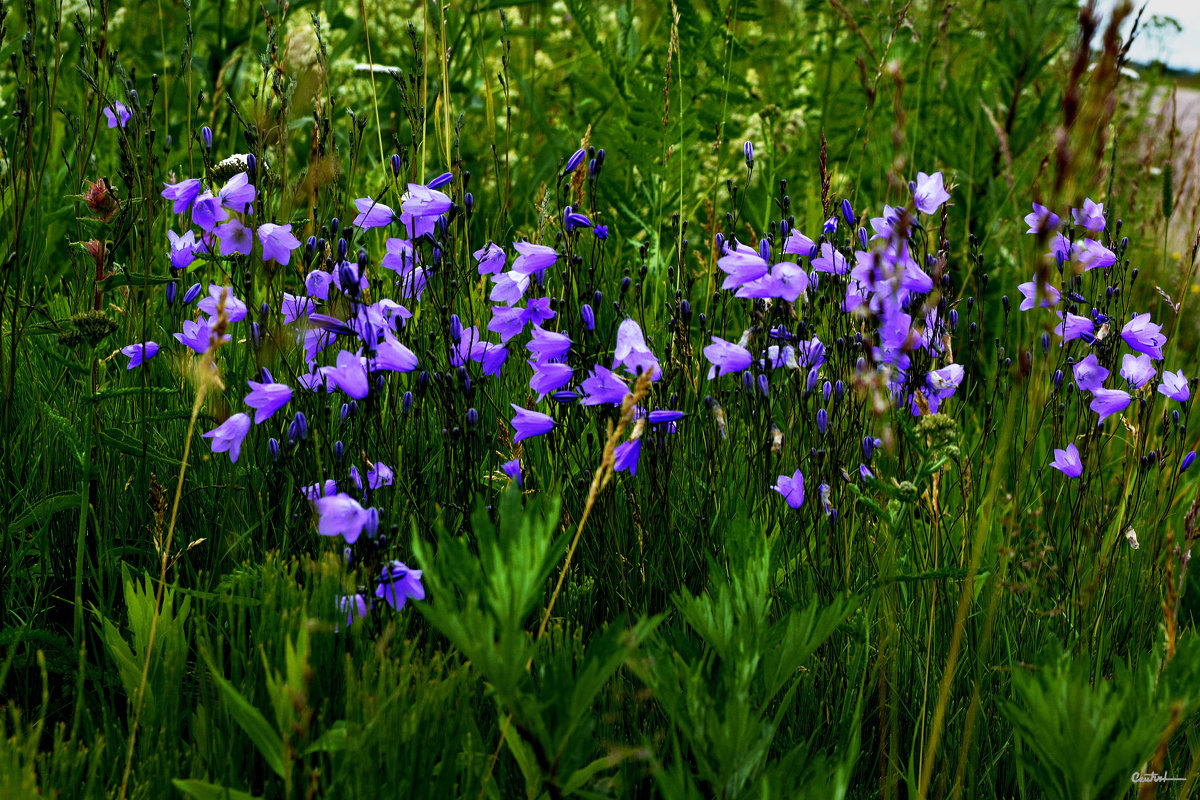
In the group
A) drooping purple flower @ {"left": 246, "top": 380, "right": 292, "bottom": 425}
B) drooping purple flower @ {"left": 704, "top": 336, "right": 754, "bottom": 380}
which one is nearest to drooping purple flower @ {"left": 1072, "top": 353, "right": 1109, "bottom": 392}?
drooping purple flower @ {"left": 704, "top": 336, "right": 754, "bottom": 380}

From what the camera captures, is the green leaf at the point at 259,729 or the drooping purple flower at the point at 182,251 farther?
the drooping purple flower at the point at 182,251

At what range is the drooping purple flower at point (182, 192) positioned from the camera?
2.10 meters

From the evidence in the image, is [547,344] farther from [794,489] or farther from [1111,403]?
[1111,403]

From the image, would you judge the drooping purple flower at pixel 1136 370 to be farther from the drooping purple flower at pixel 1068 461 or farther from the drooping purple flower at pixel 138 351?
the drooping purple flower at pixel 138 351

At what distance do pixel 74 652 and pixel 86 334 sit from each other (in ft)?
1.90

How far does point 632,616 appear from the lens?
189 centimetres

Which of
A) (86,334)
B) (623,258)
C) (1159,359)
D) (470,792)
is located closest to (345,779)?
(470,792)

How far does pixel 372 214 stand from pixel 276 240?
0.22 m

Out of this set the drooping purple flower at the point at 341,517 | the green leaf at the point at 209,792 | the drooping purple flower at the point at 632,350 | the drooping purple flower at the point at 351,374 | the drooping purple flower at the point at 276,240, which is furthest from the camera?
the drooping purple flower at the point at 276,240

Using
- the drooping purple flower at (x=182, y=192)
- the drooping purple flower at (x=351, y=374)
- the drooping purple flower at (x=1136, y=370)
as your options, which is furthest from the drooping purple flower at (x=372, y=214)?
the drooping purple flower at (x=1136, y=370)

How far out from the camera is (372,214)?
2.16 m

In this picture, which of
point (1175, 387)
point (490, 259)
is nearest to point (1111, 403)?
point (1175, 387)

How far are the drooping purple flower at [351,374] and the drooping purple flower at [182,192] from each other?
0.70 meters

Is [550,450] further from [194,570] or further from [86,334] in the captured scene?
[86,334]
